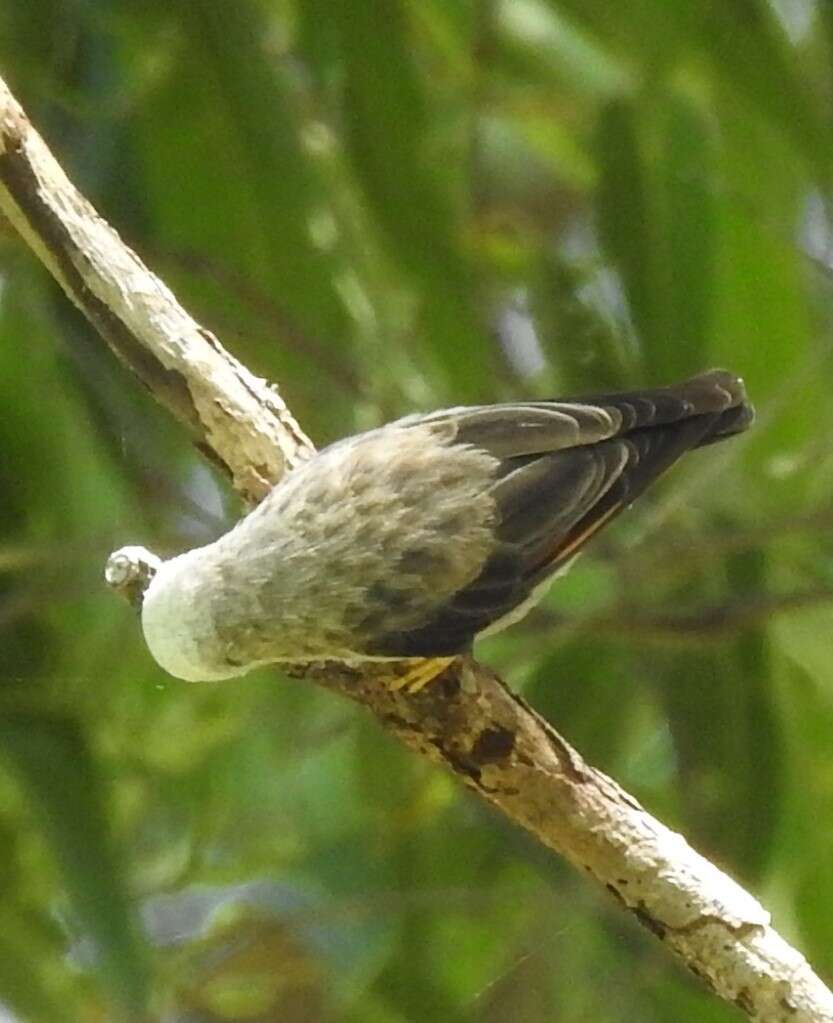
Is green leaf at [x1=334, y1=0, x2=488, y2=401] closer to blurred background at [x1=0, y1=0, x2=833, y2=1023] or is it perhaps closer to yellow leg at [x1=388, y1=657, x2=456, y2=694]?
blurred background at [x1=0, y1=0, x2=833, y2=1023]

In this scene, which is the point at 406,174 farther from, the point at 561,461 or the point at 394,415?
the point at 561,461

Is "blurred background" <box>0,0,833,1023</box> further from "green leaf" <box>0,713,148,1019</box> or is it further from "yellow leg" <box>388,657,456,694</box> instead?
"yellow leg" <box>388,657,456,694</box>

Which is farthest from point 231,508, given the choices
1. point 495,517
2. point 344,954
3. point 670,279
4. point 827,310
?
point 827,310

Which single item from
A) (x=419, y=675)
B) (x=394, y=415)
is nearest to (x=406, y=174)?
(x=394, y=415)

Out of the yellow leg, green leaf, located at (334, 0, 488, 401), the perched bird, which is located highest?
green leaf, located at (334, 0, 488, 401)

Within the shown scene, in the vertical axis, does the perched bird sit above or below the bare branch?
below

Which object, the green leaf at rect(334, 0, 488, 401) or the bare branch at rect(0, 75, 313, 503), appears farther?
the green leaf at rect(334, 0, 488, 401)

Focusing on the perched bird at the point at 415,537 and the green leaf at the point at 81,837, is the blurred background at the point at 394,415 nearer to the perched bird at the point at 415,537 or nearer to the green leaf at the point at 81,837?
the green leaf at the point at 81,837

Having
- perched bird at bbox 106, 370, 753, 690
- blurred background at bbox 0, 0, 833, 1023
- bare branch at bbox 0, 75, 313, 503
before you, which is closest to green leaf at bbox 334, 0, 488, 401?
blurred background at bbox 0, 0, 833, 1023
